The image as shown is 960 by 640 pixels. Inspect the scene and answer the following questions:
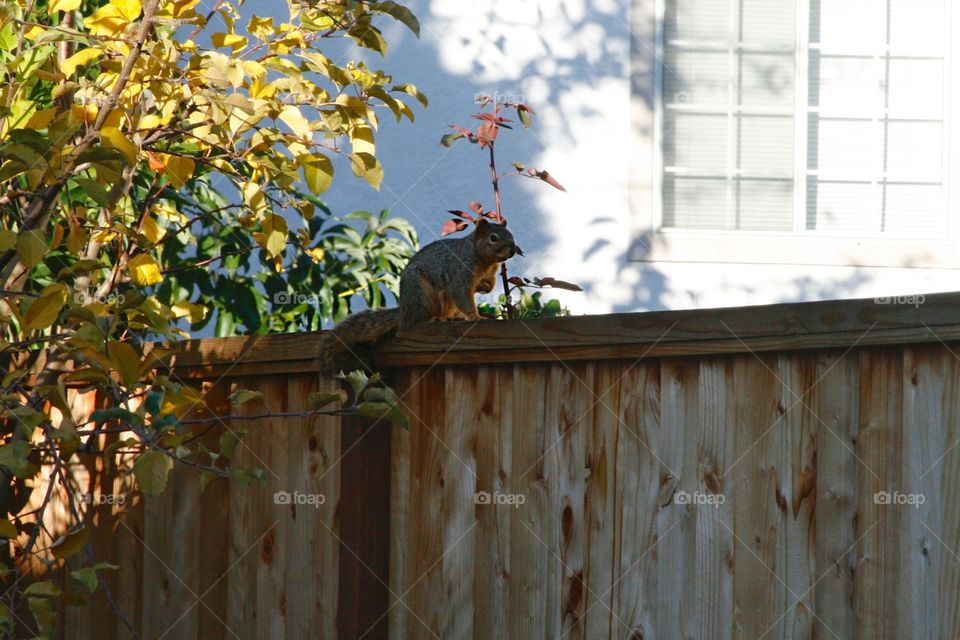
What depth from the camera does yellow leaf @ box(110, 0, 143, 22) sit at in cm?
271

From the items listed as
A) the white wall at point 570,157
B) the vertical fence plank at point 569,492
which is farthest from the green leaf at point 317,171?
the white wall at point 570,157

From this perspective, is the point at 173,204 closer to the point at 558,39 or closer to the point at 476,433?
the point at 558,39

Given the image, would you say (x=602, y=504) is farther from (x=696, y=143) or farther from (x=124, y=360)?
(x=696, y=143)

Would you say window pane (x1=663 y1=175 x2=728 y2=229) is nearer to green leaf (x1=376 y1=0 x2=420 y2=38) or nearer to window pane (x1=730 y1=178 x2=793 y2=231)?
window pane (x1=730 y1=178 x2=793 y2=231)

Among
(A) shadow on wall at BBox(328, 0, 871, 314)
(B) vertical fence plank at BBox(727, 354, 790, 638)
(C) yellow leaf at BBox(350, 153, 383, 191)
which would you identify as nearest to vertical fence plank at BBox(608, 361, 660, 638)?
(B) vertical fence plank at BBox(727, 354, 790, 638)

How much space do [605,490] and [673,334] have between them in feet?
1.27

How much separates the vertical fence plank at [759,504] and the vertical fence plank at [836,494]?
0.08 meters

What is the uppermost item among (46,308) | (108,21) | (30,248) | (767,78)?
(767,78)

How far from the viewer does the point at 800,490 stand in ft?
7.78

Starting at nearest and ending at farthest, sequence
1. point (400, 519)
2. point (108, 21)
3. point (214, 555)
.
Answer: point (108, 21), point (400, 519), point (214, 555)

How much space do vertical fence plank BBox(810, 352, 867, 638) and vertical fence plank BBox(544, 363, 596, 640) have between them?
559 mm

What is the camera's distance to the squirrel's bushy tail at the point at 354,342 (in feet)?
10.4

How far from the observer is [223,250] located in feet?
15.0

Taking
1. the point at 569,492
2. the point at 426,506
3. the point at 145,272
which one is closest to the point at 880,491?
the point at 569,492
